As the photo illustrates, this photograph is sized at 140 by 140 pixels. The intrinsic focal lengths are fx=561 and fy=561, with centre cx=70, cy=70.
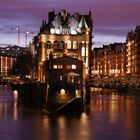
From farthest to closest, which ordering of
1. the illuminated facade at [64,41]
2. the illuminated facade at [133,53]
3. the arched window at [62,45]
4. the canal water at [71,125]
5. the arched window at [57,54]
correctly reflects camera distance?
the illuminated facade at [133,53]
the illuminated facade at [64,41]
the arched window at [62,45]
the arched window at [57,54]
the canal water at [71,125]

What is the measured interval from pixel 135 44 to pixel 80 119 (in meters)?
113

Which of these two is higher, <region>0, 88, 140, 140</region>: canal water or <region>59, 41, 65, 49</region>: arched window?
<region>59, 41, 65, 49</region>: arched window

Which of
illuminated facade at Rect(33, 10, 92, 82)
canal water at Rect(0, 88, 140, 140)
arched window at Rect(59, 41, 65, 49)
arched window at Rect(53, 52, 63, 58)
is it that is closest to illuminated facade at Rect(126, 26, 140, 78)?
illuminated facade at Rect(33, 10, 92, 82)

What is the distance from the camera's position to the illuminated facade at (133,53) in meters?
173

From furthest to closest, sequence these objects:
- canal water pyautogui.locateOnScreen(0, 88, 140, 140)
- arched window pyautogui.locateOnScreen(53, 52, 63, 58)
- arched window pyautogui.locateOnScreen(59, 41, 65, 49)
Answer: arched window pyautogui.locateOnScreen(59, 41, 65, 49) → arched window pyautogui.locateOnScreen(53, 52, 63, 58) → canal water pyautogui.locateOnScreen(0, 88, 140, 140)

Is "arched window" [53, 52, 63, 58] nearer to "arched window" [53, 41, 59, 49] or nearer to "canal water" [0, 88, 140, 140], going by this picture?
"arched window" [53, 41, 59, 49]

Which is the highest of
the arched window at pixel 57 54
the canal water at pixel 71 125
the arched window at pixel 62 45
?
the arched window at pixel 62 45

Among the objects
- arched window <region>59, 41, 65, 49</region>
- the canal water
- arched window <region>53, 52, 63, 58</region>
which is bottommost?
the canal water

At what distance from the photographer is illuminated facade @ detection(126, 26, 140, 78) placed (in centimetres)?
17338

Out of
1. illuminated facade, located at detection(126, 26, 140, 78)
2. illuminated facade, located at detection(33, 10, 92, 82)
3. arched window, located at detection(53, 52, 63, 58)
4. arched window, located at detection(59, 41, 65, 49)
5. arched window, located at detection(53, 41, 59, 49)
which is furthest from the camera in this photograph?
illuminated facade, located at detection(126, 26, 140, 78)

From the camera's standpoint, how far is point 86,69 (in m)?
112

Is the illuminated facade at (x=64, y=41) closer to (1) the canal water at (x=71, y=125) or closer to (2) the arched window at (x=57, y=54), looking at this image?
(2) the arched window at (x=57, y=54)

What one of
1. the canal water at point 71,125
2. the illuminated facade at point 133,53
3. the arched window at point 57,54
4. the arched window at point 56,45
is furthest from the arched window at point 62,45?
the illuminated facade at point 133,53

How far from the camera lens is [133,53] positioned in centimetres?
18238
